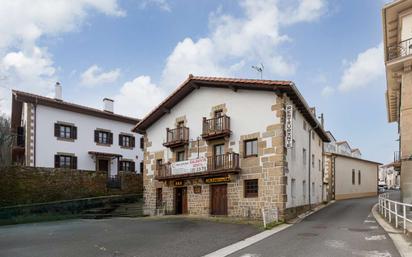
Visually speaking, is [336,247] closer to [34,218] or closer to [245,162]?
[245,162]

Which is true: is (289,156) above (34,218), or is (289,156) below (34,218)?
above

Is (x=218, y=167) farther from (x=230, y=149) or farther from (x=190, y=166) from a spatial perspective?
(x=190, y=166)

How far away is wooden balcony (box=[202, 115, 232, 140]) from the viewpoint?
19.6m

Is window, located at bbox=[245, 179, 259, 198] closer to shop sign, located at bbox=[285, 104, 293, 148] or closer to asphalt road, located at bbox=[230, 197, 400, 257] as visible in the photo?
shop sign, located at bbox=[285, 104, 293, 148]

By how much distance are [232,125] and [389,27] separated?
10.6 m

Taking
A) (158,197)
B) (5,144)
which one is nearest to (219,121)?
(158,197)

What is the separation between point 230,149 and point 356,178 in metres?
24.2

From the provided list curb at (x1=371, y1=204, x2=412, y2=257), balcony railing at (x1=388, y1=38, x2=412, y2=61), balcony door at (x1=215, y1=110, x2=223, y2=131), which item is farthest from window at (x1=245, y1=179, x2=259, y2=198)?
balcony railing at (x1=388, y1=38, x2=412, y2=61)

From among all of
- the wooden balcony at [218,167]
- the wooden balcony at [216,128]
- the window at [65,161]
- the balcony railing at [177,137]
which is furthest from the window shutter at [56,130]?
the wooden balcony at [216,128]

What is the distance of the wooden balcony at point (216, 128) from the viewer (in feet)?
64.2

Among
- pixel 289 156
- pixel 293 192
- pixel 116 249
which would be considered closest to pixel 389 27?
pixel 289 156

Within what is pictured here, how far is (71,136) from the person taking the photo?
28609 mm

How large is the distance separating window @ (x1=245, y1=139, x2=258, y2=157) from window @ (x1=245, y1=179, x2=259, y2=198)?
1459 mm

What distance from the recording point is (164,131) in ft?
78.4
